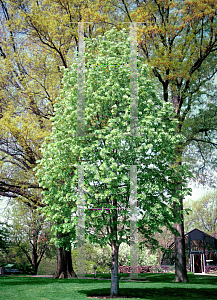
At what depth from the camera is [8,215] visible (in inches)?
1171

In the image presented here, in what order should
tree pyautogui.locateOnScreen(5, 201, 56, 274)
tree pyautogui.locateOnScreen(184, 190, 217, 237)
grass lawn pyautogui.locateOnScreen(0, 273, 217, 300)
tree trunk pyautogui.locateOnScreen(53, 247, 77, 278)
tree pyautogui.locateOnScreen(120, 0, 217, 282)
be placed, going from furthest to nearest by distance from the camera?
tree pyautogui.locateOnScreen(184, 190, 217, 237) → tree pyautogui.locateOnScreen(5, 201, 56, 274) → tree trunk pyautogui.locateOnScreen(53, 247, 77, 278) → tree pyautogui.locateOnScreen(120, 0, 217, 282) → grass lawn pyautogui.locateOnScreen(0, 273, 217, 300)

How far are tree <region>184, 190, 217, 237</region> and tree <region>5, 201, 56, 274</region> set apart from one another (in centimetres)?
2418

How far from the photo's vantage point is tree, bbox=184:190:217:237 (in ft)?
150

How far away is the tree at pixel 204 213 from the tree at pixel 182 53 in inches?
1113

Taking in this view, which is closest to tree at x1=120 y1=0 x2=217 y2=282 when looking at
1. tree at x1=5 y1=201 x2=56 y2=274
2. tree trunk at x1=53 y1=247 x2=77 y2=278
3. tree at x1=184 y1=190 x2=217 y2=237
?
tree trunk at x1=53 y1=247 x2=77 y2=278

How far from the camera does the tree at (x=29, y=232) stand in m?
27.2

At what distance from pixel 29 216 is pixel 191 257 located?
1484 centimetres

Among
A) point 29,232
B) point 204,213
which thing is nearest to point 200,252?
point 29,232

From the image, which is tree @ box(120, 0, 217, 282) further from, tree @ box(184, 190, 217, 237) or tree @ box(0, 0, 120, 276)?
tree @ box(184, 190, 217, 237)

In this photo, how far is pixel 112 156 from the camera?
1014 centimetres

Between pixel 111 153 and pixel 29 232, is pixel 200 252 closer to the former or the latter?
pixel 29 232

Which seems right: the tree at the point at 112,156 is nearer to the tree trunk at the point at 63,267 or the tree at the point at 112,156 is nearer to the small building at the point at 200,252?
the tree trunk at the point at 63,267

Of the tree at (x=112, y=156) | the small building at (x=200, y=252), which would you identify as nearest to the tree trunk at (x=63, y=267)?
the tree at (x=112, y=156)

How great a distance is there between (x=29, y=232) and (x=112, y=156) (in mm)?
20566
